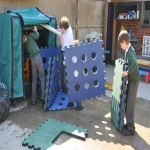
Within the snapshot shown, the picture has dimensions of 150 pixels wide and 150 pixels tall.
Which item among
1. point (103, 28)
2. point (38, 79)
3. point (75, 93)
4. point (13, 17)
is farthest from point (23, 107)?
point (103, 28)

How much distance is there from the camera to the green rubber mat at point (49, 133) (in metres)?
→ 3.17

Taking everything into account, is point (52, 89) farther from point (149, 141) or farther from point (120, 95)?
point (149, 141)

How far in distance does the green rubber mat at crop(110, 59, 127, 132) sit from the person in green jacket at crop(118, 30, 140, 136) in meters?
0.07

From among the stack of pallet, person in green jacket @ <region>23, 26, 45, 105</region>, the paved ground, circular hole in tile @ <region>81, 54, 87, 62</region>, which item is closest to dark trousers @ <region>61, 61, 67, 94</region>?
person in green jacket @ <region>23, 26, 45, 105</region>

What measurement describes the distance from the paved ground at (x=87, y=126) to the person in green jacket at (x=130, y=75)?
20 cm

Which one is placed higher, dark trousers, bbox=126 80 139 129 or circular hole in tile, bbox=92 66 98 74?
circular hole in tile, bbox=92 66 98 74

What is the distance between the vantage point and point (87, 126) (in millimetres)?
3758

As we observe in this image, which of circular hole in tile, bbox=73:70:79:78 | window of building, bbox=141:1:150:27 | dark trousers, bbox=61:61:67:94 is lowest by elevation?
dark trousers, bbox=61:61:67:94

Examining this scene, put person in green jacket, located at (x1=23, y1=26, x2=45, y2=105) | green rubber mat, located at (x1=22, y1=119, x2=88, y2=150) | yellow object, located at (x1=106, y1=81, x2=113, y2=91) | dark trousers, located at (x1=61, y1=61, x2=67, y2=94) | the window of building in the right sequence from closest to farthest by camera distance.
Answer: green rubber mat, located at (x1=22, y1=119, x2=88, y2=150), person in green jacket, located at (x1=23, y1=26, x2=45, y2=105), dark trousers, located at (x1=61, y1=61, x2=67, y2=94), yellow object, located at (x1=106, y1=81, x2=113, y2=91), the window of building

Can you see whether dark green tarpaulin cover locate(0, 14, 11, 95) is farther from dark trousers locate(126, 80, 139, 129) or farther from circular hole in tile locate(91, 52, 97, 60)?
dark trousers locate(126, 80, 139, 129)

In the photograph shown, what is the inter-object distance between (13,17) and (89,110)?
231 cm

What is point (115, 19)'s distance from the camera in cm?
773

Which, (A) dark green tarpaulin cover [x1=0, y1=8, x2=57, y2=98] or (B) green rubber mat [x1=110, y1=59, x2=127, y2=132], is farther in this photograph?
(A) dark green tarpaulin cover [x1=0, y1=8, x2=57, y2=98]

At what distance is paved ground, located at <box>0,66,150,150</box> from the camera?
3.21 m
